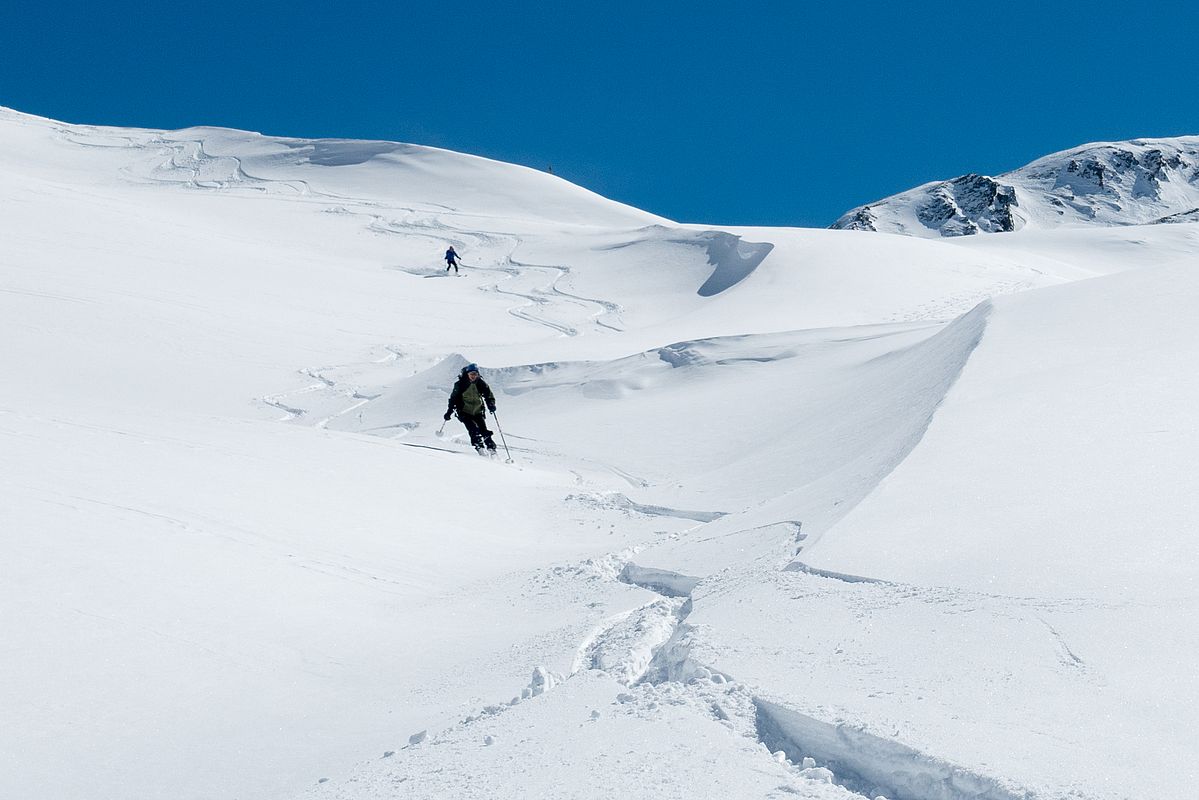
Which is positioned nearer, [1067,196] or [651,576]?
[651,576]

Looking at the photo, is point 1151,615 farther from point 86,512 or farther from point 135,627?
point 86,512

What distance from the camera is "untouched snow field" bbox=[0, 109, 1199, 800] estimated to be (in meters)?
3.24

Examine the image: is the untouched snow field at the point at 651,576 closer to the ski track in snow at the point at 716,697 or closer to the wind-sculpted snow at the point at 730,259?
the ski track in snow at the point at 716,697

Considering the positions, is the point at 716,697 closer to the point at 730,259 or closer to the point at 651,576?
the point at 651,576

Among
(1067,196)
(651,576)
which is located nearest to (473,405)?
(651,576)

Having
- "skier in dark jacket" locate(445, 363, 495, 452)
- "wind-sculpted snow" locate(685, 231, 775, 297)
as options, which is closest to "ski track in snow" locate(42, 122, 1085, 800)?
"skier in dark jacket" locate(445, 363, 495, 452)

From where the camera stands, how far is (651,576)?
5.84m

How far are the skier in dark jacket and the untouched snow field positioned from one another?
42 cm

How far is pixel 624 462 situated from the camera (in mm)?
11492

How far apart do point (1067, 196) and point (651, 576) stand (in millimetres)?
198431

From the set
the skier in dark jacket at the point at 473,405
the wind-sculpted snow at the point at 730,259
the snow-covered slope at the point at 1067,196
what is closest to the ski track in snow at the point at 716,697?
the skier in dark jacket at the point at 473,405

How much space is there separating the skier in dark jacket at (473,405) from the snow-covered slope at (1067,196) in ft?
561

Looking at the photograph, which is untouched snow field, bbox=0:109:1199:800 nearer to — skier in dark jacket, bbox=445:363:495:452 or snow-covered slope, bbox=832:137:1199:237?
skier in dark jacket, bbox=445:363:495:452

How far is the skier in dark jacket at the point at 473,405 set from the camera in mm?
12523
